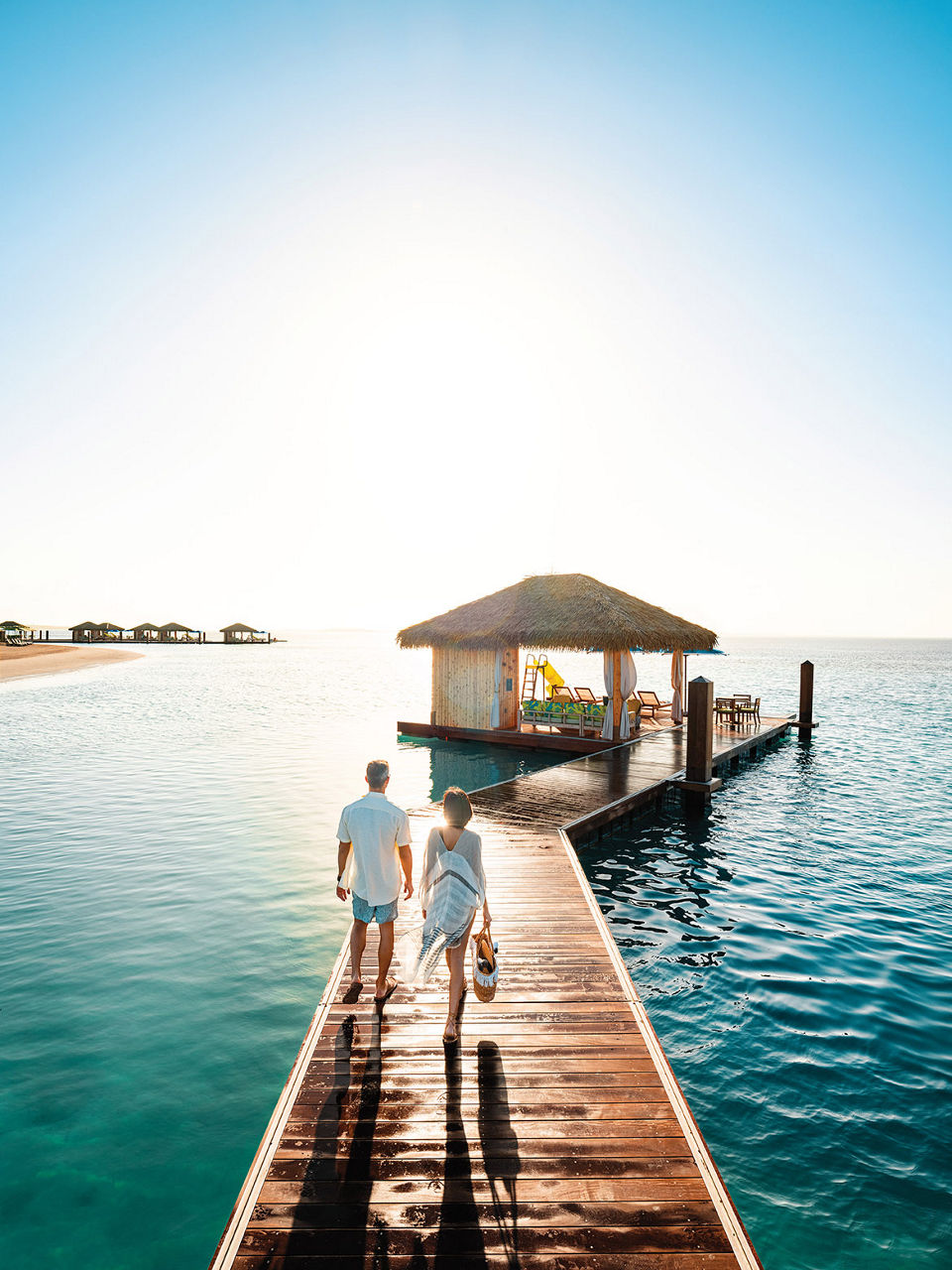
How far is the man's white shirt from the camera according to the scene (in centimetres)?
466

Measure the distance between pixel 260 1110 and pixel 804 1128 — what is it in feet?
14.0

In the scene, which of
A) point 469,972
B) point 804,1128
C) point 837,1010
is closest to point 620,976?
point 469,972

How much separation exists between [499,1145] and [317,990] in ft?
13.6

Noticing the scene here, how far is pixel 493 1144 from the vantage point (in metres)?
3.69

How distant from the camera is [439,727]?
2248cm

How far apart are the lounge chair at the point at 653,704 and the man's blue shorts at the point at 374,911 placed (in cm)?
1899

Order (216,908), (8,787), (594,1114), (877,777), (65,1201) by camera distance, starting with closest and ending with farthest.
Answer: (594,1114) < (65,1201) < (216,908) < (8,787) < (877,777)

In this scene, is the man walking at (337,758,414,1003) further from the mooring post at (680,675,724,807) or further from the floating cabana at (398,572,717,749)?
the floating cabana at (398,572,717,749)

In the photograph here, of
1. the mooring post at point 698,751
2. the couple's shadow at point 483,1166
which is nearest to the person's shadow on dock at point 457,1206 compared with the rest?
the couple's shadow at point 483,1166

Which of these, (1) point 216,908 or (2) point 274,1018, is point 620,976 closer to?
(2) point 274,1018

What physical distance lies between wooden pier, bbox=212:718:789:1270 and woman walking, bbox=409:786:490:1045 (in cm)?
75

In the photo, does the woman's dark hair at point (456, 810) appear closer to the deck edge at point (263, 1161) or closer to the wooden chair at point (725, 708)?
the deck edge at point (263, 1161)

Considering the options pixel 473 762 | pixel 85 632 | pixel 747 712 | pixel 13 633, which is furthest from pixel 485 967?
pixel 85 632

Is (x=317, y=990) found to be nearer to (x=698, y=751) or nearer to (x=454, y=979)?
(x=454, y=979)
